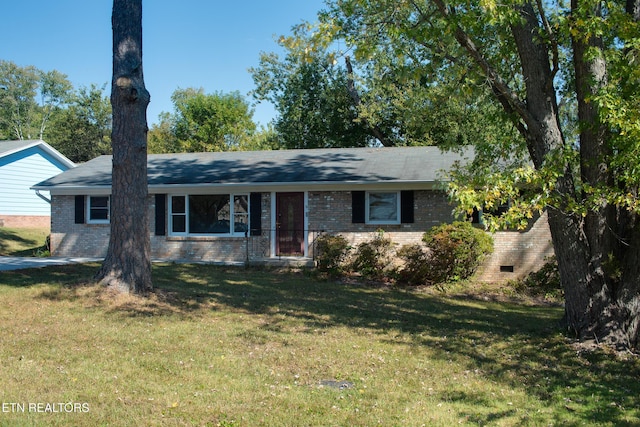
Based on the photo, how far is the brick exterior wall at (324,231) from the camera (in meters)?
15.5

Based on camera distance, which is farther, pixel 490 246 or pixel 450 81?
pixel 490 246

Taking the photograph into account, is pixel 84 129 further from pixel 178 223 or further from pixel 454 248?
pixel 454 248

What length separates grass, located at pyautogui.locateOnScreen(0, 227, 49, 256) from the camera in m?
20.0

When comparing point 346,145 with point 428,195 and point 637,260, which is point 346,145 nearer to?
point 428,195

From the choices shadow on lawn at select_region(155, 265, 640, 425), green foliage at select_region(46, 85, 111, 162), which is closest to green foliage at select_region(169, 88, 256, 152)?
green foliage at select_region(46, 85, 111, 162)

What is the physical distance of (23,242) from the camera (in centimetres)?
2259

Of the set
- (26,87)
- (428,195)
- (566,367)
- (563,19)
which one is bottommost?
(566,367)

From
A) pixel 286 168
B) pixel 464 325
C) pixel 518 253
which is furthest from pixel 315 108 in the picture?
pixel 464 325

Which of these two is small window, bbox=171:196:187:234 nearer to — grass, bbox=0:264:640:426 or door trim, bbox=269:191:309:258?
door trim, bbox=269:191:309:258

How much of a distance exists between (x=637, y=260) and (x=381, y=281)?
791cm

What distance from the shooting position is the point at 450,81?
10594 mm

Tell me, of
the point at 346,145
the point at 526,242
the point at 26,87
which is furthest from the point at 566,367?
the point at 26,87

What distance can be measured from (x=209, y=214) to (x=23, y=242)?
9.64 metres

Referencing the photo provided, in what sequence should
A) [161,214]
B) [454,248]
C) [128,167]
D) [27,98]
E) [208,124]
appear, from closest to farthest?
[128,167], [454,248], [161,214], [208,124], [27,98]
